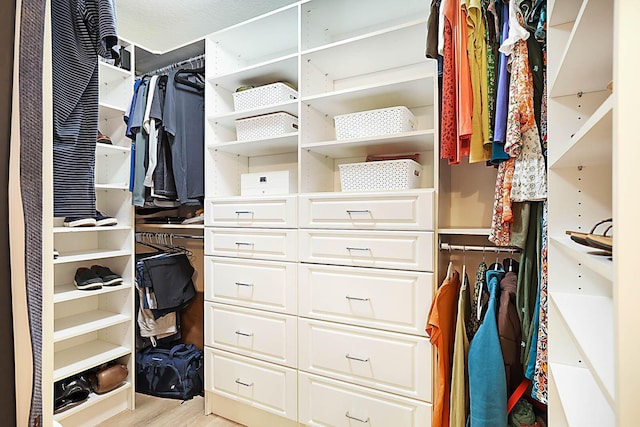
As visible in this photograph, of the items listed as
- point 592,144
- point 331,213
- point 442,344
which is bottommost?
point 442,344

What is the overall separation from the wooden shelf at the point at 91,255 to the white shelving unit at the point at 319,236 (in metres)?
0.56

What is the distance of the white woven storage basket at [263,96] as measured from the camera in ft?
6.91

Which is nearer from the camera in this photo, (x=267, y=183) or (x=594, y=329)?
(x=594, y=329)

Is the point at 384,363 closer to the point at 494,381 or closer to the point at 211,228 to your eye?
the point at 494,381

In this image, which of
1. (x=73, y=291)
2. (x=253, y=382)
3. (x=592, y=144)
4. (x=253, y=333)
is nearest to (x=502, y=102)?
(x=592, y=144)

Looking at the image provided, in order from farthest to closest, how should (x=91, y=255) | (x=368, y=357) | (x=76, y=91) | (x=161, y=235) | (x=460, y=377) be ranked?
(x=161, y=235)
(x=91, y=255)
(x=368, y=357)
(x=460, y=377)
(x=76, y=91)

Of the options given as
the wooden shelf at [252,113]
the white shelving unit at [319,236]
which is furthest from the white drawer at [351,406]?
the wooden shelf at [252,113]

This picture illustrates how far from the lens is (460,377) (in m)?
1.54

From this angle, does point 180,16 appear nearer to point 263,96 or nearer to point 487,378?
point 263,96

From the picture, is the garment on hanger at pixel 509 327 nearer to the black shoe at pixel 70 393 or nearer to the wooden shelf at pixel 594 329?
the wooden shelf at pixel 594 329

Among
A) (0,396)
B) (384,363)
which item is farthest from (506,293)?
(0,396)

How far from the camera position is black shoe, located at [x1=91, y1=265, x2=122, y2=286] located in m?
2.30

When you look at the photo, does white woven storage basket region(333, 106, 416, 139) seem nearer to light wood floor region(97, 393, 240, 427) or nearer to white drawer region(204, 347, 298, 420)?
white drawer region(204, 347, 298, 420)

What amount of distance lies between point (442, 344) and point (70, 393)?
6.61 feet
